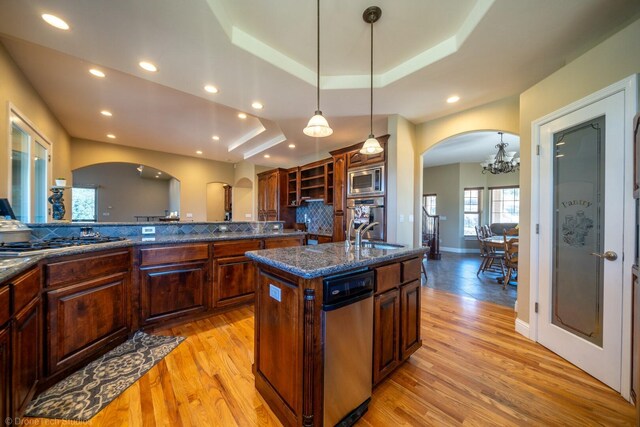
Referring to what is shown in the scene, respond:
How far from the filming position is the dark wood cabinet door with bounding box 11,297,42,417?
3.89 feet

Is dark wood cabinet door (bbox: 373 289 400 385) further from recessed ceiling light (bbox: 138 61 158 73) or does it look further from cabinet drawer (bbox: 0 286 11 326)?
recessed ceiling light (bbox: 138 61 158 73)

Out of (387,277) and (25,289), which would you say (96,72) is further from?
(387,277)

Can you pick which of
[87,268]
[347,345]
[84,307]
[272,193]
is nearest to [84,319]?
[84,307]

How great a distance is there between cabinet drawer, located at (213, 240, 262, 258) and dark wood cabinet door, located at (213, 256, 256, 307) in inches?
2.4

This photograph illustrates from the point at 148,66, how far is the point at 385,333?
10.6 ft

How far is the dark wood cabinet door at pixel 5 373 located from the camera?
104 cm

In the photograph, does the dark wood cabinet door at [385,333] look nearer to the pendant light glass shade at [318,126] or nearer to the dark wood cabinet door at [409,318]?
the dark wood cabinet door at [409,318]

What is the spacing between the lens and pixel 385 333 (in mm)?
1627

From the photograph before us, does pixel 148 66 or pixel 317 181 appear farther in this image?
pixel 317 181

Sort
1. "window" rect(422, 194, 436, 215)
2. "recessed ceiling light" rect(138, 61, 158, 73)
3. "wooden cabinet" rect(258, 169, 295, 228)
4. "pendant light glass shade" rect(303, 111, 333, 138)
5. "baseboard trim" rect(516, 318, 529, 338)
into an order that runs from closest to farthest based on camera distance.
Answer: "pendant light glass shade" rect(303, 111, 333, 138), "recessed ceiling light" rect(138, 61, 158, 73), "baseboard trim" rect(516, 318, 529, 338), "wooden cabinet" rect(258, 169, 295, 228), "window" rect(422, 194, 436, 215)

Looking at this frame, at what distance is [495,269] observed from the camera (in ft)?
16.9

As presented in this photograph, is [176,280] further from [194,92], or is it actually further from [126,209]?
[126,209]

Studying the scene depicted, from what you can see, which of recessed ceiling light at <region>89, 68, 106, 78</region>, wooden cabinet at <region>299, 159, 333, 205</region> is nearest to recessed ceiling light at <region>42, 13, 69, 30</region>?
recessed ceiling light at <region>89, 68, 106, 78</region>

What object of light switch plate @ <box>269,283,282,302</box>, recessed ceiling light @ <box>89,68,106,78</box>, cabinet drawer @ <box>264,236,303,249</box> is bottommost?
light switch plate @ <box>269,283,282,302</box>
